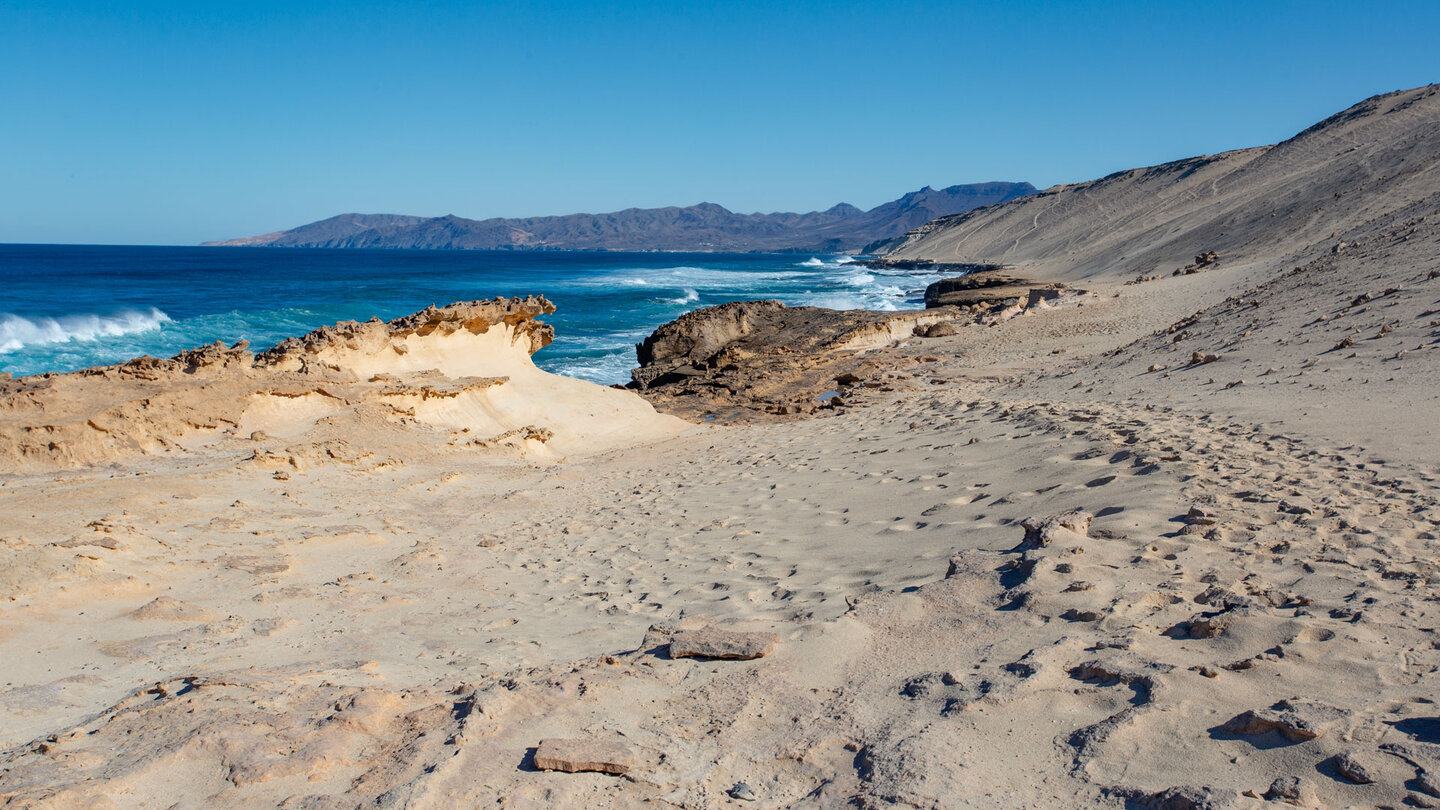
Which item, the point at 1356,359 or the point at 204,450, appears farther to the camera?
the point at 1356,359

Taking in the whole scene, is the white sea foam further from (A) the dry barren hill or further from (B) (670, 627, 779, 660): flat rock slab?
(A) the dry barren hill

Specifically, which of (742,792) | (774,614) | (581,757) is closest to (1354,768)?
(742,792)

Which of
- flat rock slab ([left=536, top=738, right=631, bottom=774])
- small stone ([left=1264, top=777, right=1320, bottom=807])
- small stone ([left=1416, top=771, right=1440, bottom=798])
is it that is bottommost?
flat rock slab ([left=536, top=738, right=631, bottom=774])

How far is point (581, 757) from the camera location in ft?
8.50

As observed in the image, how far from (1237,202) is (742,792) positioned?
147ft

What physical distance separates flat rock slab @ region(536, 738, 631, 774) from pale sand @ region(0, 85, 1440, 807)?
4 cm

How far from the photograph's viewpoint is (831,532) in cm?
541

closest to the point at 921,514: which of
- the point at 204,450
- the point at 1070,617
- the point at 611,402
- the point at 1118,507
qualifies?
the point at 1118,507

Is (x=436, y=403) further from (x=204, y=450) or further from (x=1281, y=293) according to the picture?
(x=1281, y=293)

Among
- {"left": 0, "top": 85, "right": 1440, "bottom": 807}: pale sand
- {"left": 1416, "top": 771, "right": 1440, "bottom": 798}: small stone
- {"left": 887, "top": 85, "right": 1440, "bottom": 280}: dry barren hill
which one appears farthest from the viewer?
{"left": 887, "top": 85, "right": 1440, "bottom": 280}: dry barren hill

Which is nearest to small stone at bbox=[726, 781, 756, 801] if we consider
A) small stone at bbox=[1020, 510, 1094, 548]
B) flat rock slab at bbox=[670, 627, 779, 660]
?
flat rock slab at bbox=[670, 627, 779, 660]

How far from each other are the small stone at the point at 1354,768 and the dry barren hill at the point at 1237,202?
26.4 m

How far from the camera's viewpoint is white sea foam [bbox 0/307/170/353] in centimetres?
2333

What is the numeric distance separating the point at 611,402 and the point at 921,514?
22.7 ft
